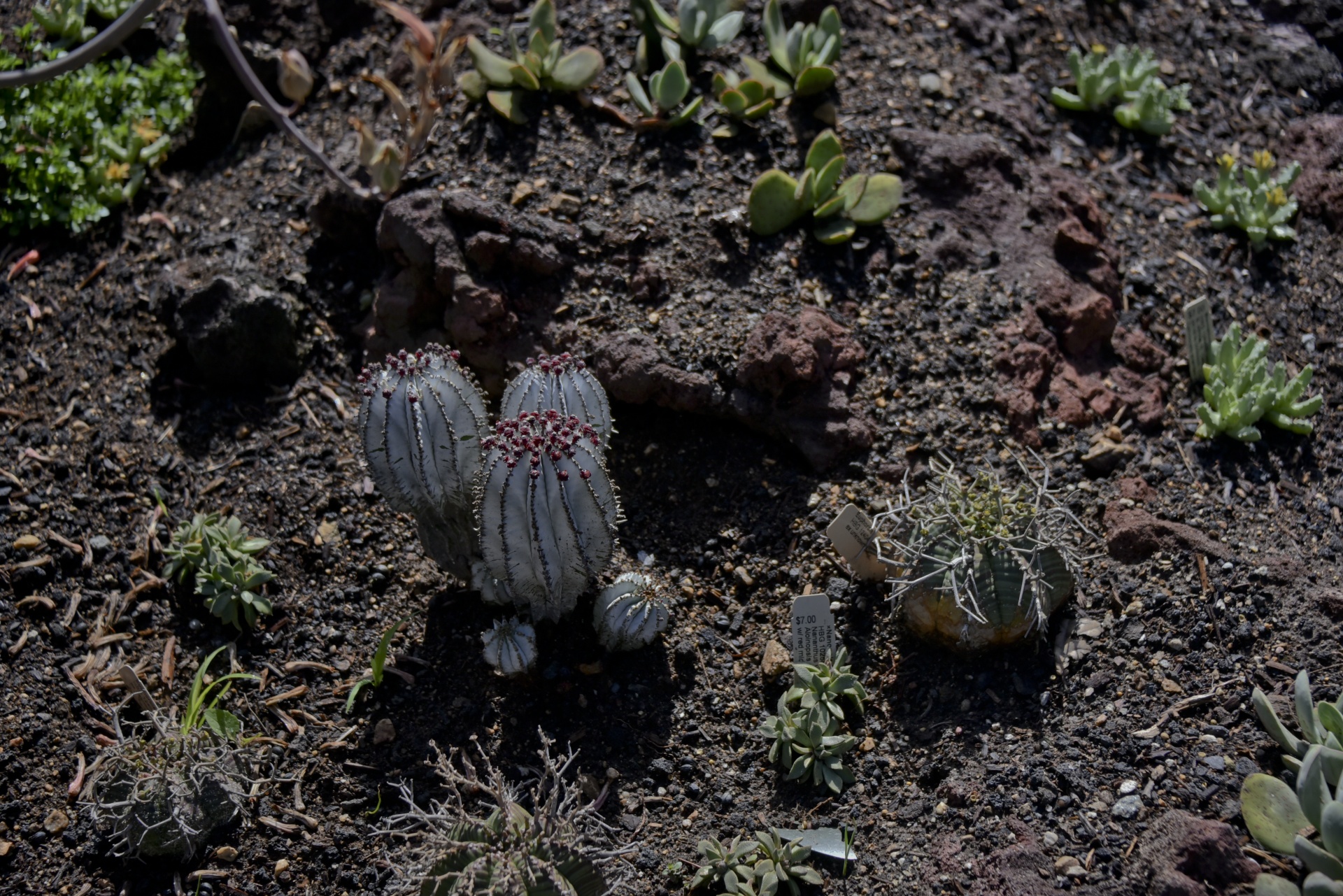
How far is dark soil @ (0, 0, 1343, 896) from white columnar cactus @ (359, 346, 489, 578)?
572 mm

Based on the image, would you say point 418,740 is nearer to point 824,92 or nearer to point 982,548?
point 982,548

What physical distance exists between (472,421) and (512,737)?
3.34 feet

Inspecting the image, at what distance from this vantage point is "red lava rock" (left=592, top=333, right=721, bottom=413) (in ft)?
12.4

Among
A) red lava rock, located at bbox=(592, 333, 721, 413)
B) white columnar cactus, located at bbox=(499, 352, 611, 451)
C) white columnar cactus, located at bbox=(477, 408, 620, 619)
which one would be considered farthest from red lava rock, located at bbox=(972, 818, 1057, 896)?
red lava rock, located at bbox=(592, 333, 721, 413)

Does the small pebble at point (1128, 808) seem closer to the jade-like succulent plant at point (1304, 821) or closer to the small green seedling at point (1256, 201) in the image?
the jade-like succulent plant at point (1304, 821)

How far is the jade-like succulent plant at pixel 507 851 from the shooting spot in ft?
8.21

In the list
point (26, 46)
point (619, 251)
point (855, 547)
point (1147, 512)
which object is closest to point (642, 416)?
point (619, 251)

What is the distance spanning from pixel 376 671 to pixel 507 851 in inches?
39.2

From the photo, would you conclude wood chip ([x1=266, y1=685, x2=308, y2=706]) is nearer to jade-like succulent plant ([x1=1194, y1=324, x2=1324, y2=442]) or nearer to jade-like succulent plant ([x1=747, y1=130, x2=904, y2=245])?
jade-like succulent plant ([x1=747, y1=130, x2=904, y2=245])

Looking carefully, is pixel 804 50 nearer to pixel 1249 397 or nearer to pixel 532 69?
pixel 532 69

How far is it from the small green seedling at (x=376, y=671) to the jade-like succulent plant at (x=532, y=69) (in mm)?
2366

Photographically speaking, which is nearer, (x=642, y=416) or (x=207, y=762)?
(x=207, y=762)

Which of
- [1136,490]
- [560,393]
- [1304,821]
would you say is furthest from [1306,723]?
[560,393]

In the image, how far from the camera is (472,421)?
319 centimetres
